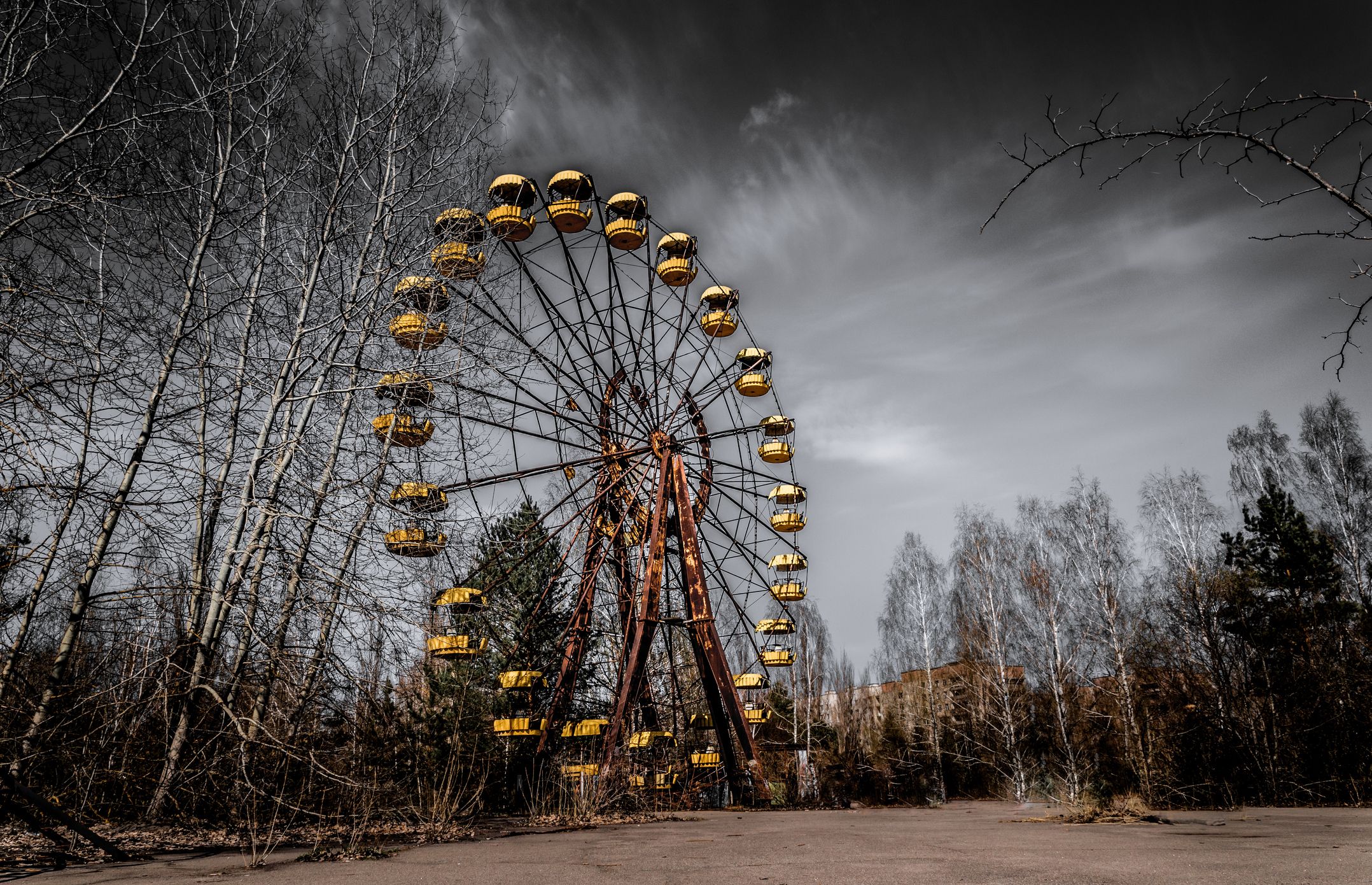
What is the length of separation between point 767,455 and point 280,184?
10.9 metres

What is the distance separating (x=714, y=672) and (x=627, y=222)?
318 inches

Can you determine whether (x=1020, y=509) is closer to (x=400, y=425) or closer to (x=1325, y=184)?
(x=400, y=425)

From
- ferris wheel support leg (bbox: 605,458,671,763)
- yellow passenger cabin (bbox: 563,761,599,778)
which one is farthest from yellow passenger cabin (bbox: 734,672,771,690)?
yellow passenger cabin (bbox: 563,761,599,778)

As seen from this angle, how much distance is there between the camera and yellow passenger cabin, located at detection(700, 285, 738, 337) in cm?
1642

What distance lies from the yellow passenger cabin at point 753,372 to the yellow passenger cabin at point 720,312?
0.65 metres

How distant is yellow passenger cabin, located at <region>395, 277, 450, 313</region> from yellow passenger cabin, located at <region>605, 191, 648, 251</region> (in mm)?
5653

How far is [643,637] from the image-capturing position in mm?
11742

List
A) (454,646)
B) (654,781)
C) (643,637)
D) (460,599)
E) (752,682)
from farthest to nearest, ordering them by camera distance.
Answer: (752,682) < (654,781) < (643,637) < (454,646) < (460,599)

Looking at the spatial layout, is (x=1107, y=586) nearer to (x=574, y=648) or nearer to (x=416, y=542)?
(x=574, y=648)

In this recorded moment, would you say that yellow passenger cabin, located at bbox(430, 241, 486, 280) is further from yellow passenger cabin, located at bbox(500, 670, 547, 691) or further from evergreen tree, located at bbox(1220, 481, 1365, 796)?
evergreen tree, located at bbox(1220, 481, 1365, 796)

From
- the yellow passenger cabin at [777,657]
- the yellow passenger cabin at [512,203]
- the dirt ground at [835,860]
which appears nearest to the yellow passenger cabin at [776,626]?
the yellow passenger cabin at [777,657]

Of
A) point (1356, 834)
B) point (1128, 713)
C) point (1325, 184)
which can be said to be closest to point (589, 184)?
point (1325, 184)

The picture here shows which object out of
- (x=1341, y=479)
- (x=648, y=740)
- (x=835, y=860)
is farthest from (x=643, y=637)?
(x=1341, y=479)

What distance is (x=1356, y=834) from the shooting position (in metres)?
7.50
